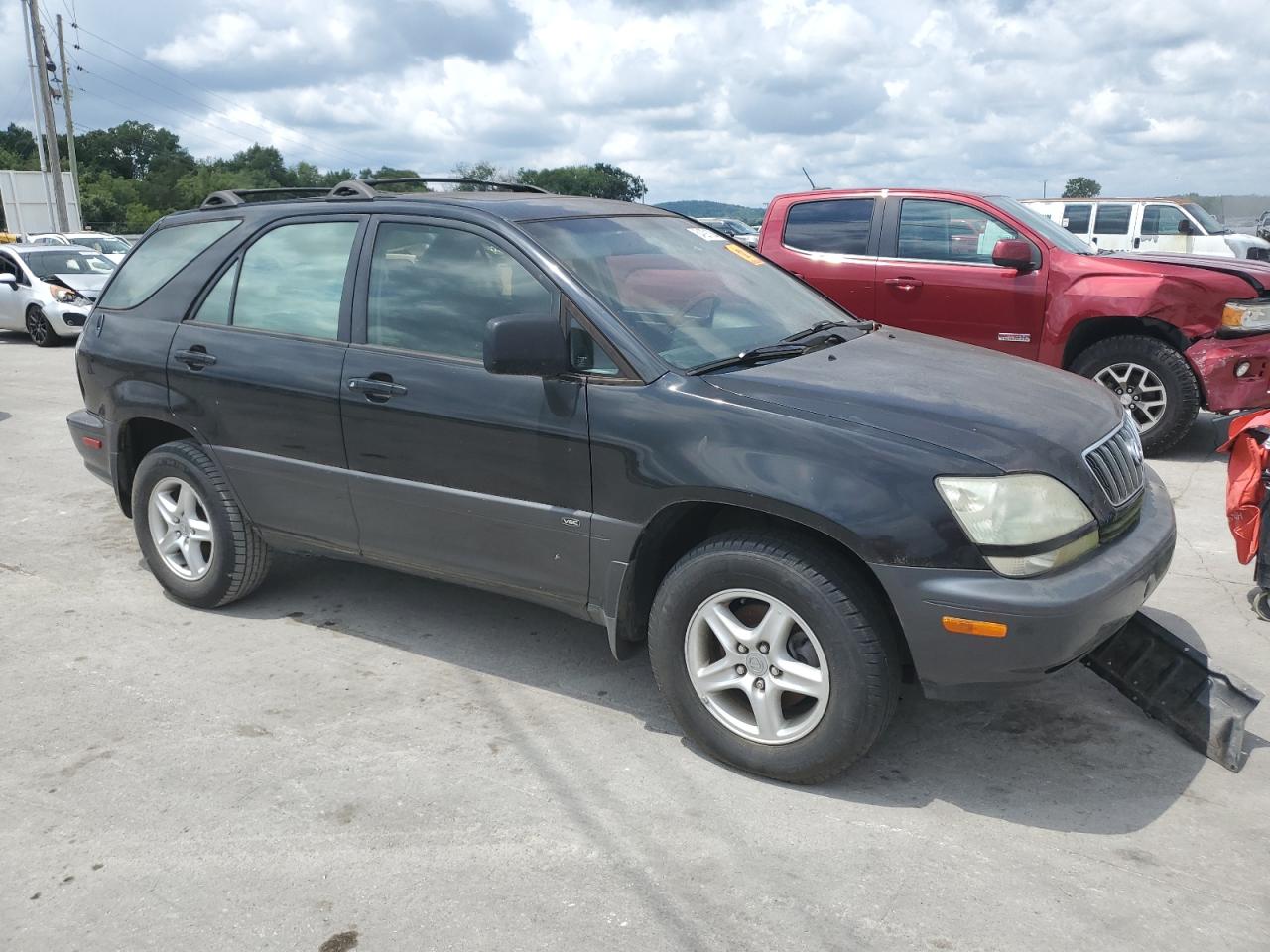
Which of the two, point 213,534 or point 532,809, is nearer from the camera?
point 532,809

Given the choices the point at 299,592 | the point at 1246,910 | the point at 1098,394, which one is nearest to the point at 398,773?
the point at 299,592

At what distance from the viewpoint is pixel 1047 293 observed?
7734 millimetres

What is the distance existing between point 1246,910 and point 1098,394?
1.84 m

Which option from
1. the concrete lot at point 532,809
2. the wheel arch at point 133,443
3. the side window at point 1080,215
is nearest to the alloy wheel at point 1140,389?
the concrete lot at point 532,809

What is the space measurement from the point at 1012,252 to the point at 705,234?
12.1 ft

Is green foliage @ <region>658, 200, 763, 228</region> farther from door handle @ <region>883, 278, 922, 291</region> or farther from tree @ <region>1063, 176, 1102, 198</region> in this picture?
tree @ <region>1063, 176, 1102, 198</region>

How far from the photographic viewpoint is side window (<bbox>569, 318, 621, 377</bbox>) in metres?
3.62

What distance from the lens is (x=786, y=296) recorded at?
455 centimetres

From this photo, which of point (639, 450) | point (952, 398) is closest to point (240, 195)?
point (639, 450)

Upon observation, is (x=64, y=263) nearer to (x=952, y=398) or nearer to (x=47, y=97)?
(x=952, y=398)

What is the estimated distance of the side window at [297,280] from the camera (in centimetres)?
432

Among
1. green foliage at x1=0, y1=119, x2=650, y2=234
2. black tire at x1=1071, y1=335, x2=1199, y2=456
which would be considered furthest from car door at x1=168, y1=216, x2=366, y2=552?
green foliage at x1=0, y1=119, x2=650, y2=234

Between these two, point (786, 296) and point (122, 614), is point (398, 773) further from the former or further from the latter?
point (786, 296)

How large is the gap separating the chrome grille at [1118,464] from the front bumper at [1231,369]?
4.07m
